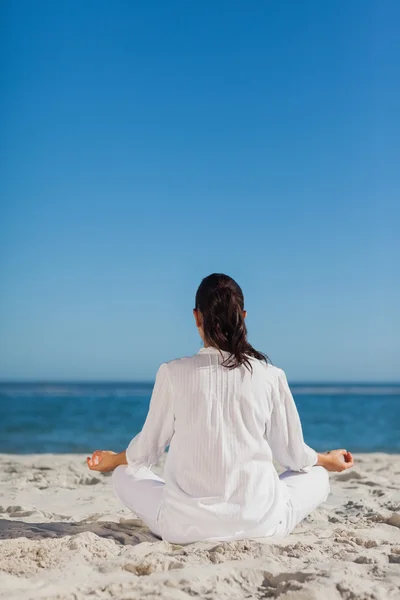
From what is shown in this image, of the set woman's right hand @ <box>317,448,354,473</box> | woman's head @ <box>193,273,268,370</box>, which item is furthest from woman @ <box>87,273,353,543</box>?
woman's right hand @ <box>317,448,354,473</box>

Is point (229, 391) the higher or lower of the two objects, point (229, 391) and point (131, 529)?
the higher

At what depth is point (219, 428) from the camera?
2789mm

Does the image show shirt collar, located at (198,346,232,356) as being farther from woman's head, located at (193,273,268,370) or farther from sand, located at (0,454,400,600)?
sand, located at (0,454,400,600)

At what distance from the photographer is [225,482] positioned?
2789 millimetres

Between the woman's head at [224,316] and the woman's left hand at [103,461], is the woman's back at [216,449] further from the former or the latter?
the woman's left hand at [103,461]

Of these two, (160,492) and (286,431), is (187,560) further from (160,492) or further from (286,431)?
(286,431)

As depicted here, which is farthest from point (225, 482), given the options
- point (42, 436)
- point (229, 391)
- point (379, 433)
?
point (379, 433)

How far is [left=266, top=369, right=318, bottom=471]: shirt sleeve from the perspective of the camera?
2.93 m

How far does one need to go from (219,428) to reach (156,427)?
0.30 m

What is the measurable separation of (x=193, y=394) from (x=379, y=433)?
439 inches

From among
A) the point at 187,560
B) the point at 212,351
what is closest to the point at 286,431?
the point at 212,351

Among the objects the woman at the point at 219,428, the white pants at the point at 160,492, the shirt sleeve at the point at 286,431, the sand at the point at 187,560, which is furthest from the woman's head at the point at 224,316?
the sand at the point at 187,560

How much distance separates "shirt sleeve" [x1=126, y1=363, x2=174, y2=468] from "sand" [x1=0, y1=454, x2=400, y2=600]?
0.37m

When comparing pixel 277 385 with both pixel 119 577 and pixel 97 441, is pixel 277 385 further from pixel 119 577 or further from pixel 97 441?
pixel 97 441
